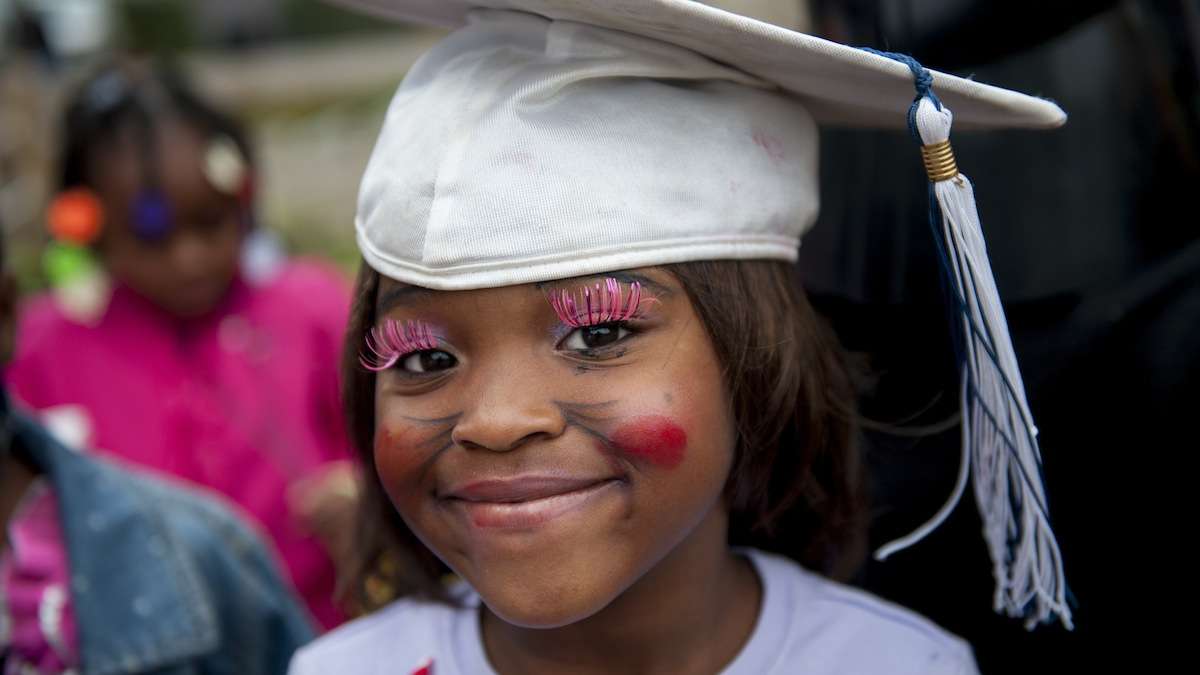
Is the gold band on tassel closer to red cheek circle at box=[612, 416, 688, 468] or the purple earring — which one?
red cheek circle at box=[612, 416, 688, 468]

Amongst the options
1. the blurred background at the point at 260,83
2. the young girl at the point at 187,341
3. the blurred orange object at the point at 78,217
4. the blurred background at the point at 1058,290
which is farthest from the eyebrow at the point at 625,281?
the blurred background at the point at 260,83

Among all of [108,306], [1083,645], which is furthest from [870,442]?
[108,306]

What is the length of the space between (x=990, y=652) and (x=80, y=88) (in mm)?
3217

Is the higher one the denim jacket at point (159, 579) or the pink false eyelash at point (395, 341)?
the pink false eyelash at point (395, 341)

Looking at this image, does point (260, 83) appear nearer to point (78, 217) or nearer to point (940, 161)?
point (78, 217)

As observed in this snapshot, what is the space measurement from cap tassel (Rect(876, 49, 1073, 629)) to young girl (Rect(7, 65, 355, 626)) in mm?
2004

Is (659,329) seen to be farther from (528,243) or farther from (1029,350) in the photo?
(1029,350)

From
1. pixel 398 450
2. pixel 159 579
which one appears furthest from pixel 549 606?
pixel 159 579

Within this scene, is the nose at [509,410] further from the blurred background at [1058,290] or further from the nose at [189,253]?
the nose at [189,253]

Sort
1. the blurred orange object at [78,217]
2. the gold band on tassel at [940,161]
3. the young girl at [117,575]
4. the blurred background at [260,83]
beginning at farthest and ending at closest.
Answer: the blurred background at [260,83] → the blurred orange object at [78,217] → the young girl at [117,575] → the gold band on tassel at [940,161]

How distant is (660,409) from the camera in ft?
4.41

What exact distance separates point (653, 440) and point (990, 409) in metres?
0.40

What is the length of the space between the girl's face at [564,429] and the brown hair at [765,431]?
0.05 meters

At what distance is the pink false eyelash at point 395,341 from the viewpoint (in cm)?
139
